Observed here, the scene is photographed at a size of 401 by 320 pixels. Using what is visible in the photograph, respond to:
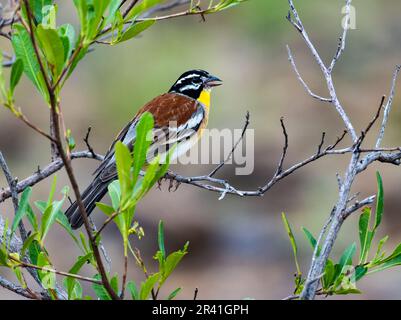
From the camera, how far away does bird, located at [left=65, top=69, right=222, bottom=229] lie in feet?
15.7

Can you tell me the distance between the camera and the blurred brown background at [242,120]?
9.05 meters

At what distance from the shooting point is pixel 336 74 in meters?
12.0

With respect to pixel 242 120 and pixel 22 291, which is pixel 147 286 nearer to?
pixel 22 291

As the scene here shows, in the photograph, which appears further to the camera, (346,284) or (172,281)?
(172,281)

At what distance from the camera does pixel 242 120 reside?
406 inches

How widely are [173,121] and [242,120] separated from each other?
4.80 metres

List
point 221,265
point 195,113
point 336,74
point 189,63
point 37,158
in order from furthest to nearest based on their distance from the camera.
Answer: point 336,74
point 189,63
point 37,158
point 221,265
point 195,113

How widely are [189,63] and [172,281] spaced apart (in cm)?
332

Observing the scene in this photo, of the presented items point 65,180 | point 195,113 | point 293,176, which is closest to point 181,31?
point 293,176

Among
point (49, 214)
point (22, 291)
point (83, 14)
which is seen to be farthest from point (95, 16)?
point (22, 291)

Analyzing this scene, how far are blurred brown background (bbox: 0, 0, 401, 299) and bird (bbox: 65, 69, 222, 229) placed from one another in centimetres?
290

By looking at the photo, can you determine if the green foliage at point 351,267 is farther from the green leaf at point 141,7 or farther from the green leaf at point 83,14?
the green leaf at point 83,14

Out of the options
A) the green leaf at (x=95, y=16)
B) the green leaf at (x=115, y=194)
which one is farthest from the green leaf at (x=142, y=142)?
the green leaf at (x=95, y=16)

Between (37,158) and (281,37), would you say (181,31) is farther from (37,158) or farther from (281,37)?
(37,158)
